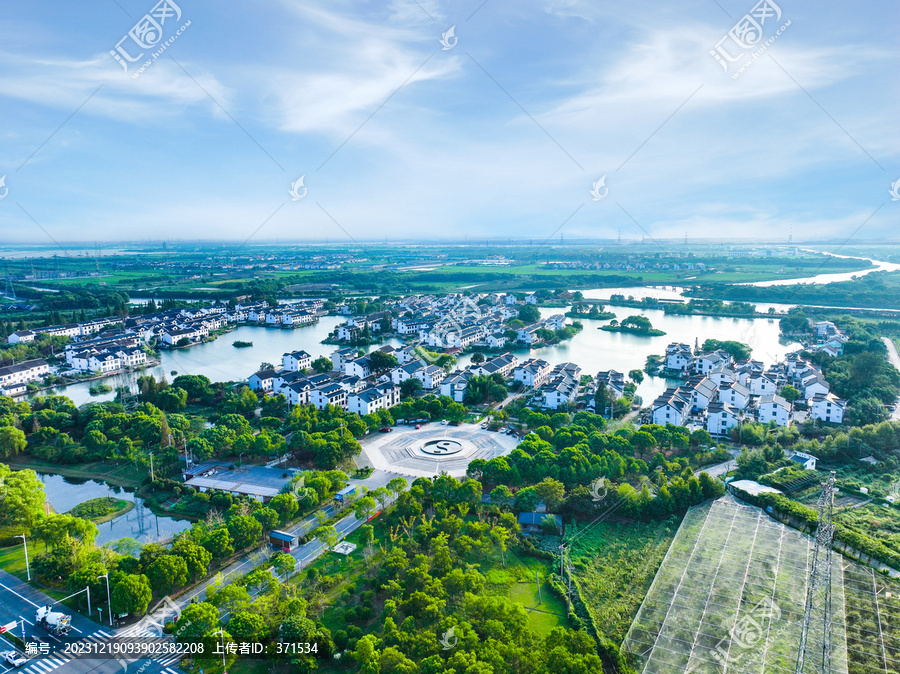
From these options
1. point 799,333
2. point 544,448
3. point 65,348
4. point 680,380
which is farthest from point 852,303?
point 65,348

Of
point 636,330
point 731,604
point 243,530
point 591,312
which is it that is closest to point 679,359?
point 636,330

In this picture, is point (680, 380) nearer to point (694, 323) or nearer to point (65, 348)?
point (694, 323)

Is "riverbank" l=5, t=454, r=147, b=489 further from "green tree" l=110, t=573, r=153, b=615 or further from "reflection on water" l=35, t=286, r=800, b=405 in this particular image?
"reflection on water" l=35, t=286, r=800, b=405

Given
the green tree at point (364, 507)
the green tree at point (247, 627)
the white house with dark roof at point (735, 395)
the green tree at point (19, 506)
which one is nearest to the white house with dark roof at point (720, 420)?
the white house with dark roof at point (735, 395)

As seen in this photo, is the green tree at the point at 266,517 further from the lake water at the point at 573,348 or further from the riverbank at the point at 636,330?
the riverbank at the point at 636,330

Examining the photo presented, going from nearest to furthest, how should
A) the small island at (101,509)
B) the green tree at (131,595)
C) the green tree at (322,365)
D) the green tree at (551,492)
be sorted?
Answer: the green tree at (131,595), the green tree at (551,492), the small island at (101,509), the green tree at (322,365)

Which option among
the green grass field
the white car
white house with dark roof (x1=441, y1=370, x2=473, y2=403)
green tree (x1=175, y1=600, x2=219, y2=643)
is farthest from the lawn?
white house with dark roof (x1=441, y1=370, x2=473, y2=403)

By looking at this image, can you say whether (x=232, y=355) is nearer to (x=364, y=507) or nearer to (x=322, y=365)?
(x=322, y=365)
